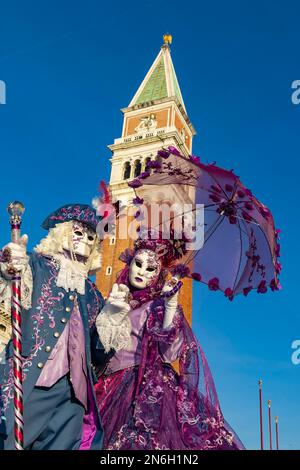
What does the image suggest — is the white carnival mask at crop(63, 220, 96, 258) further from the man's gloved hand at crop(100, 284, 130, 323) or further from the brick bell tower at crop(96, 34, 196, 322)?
the brick bell tower at crop(96, 34, 196, 322)

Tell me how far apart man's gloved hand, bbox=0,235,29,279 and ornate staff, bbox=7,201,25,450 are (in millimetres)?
43

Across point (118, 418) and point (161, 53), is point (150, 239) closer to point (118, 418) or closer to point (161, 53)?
point (118, 418)

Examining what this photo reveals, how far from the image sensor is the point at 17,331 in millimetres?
3807

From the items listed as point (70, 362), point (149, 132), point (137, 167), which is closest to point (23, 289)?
point (70, 362)

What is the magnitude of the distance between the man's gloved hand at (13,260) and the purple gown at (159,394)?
1.86m

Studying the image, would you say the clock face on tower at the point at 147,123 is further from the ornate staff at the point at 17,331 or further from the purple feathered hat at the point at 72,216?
the ornate staff at the point at 17,331

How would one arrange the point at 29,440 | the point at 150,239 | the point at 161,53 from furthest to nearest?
1. the point at 161,53
2. the point at 150,239
3. the point at 29,440

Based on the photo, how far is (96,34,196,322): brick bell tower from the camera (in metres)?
29.9

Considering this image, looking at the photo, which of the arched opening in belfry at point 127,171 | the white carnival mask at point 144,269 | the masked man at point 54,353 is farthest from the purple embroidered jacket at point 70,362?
the arched opening in belfry at point 127,171

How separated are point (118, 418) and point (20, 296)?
1.79 meters

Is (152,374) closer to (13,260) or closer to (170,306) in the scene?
(170,306)

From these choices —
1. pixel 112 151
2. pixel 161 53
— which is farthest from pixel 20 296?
pixel 161 53
